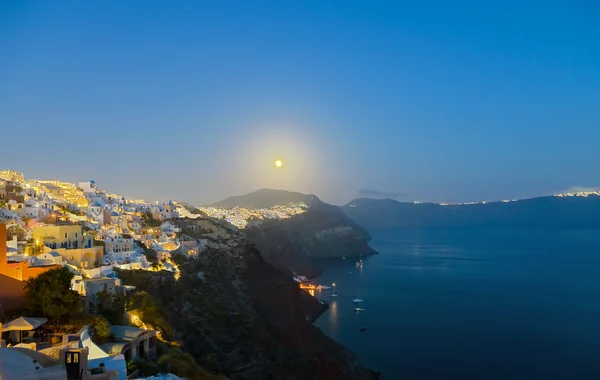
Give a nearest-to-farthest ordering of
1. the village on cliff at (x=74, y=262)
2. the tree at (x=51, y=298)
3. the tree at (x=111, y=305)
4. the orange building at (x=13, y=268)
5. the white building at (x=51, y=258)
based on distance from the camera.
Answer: the village on cliff at (x=74, y=262)
the tree at (x=51, y=298)
the orange building at (x=13, y=268)
the tree at (x=111, y=305)
the white building at (x=51, y=258)

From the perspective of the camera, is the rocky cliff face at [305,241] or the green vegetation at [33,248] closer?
the green vegetation at [33,248]

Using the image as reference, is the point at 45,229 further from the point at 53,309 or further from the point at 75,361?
the point at 75,361

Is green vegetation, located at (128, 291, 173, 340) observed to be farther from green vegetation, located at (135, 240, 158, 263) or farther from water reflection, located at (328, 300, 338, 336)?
water reflection, located at (328, 300, 338, 336)

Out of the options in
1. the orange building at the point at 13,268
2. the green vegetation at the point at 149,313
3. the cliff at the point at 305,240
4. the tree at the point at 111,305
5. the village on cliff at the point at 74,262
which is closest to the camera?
the village on cliff at the point at 74,262

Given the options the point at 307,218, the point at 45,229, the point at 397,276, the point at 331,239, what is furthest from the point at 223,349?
the point at 307,218

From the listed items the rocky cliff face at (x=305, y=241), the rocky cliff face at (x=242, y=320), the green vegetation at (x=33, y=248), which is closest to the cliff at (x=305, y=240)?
the rocky cliff face at (x=305, y=241)

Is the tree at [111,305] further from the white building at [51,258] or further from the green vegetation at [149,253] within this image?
the green vegetation at [149,253]

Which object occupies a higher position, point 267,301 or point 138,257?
point 138,257
